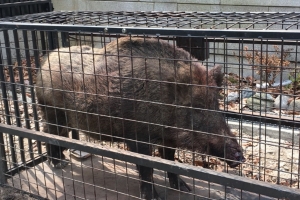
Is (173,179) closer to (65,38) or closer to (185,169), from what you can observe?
(185,169)

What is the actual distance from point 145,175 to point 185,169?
1002 mm

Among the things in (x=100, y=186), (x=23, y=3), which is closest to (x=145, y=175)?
(x=100, y=186)

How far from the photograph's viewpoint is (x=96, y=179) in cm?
462

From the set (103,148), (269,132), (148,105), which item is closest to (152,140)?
(148,105)

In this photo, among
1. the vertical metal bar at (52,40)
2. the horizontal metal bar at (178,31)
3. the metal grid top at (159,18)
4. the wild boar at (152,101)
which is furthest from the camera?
the vertical metal bar at (52,40)

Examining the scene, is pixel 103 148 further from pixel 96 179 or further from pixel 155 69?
pixel 96 179

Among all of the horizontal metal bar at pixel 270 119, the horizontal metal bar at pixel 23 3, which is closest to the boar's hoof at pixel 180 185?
the horizontal metal bar at pixel 270 119

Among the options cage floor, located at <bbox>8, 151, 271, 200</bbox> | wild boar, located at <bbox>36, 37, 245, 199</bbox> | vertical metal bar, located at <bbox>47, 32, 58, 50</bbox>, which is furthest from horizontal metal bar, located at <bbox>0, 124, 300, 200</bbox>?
vertical metal bar, located at <bbox>47, 32, 58, 50</bbox>

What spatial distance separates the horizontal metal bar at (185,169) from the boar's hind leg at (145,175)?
50 centimetres

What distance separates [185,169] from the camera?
9.68ft

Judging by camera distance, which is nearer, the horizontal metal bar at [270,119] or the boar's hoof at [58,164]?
the horizontal metal bar at [270,119]

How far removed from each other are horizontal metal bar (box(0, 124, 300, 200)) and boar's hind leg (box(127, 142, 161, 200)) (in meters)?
0.50

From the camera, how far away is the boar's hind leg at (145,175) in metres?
3.80

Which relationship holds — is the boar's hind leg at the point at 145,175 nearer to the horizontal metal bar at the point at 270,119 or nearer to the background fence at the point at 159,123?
the background fence at the point at 159,123
